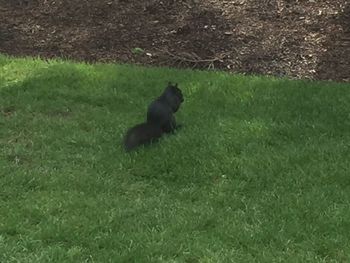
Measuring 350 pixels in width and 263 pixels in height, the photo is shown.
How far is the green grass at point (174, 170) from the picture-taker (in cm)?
454

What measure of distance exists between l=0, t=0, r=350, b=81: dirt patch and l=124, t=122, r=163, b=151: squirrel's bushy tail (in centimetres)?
208

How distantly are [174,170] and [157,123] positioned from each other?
584 millimetres

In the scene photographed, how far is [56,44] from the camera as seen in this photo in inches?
336

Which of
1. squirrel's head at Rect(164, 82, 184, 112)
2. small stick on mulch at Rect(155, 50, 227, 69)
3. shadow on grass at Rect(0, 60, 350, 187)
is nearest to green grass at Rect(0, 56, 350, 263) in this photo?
shadow on grass at Rect(0, 60, 350, 187)

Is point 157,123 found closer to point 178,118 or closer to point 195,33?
point 178,118

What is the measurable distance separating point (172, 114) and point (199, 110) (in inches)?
22.7

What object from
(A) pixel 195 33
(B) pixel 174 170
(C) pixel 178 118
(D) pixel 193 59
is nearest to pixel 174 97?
(C) pixel 178 118

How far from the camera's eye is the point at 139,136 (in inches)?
231

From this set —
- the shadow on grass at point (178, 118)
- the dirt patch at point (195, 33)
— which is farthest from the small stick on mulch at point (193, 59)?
the shadow on grass at point (178, 118)

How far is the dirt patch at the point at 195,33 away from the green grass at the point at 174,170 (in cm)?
54

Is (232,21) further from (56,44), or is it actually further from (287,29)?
(56,44)

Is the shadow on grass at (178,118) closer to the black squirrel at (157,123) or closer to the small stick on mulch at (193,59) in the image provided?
the black squirrel at (157,123)

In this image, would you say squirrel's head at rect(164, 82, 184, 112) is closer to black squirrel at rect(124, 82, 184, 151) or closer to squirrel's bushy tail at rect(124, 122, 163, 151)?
black squirrel at rect(124, 82, 184, 151)

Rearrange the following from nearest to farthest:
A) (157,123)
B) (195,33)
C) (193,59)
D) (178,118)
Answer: (157,123) < (178,118) < (193,59) < (195,33)
